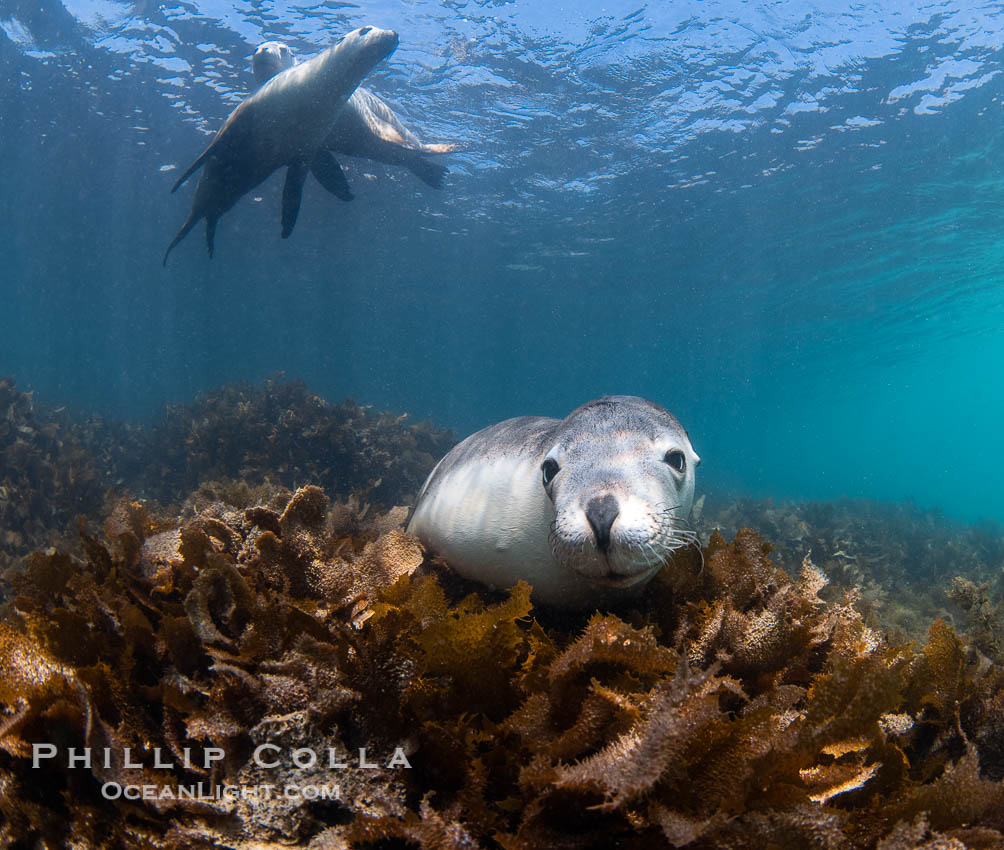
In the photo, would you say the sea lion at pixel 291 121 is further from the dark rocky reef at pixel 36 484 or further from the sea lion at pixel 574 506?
the sea lion at pixel 574 506

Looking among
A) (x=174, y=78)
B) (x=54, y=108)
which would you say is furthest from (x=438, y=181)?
(x=54, y=108)

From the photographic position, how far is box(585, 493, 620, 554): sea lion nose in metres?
1.71

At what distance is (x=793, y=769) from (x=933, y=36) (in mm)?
17566

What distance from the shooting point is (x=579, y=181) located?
20.8m

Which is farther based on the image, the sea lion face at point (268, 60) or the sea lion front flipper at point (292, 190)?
the sea lion face at point (268, 60)

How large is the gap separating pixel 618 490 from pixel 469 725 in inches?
33.2

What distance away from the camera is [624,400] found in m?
2.55

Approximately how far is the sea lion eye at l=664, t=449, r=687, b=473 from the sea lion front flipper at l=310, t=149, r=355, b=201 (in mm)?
7181

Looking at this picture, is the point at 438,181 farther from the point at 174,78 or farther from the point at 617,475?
the point at 174,78

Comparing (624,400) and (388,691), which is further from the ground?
(624,400)

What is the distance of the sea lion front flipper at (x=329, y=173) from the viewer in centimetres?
780

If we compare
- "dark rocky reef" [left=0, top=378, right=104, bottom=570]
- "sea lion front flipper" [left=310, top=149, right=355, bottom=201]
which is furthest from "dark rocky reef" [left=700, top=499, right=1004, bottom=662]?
"dark rocky reef" [left=0, top=378, right=104, bottom=570]

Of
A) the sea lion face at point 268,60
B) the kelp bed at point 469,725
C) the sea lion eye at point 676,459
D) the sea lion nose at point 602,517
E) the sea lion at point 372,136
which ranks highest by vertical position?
the sea lion face at point 268,60

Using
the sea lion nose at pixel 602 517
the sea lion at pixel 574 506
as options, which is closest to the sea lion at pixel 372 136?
the sea lion at pixel 574 506
